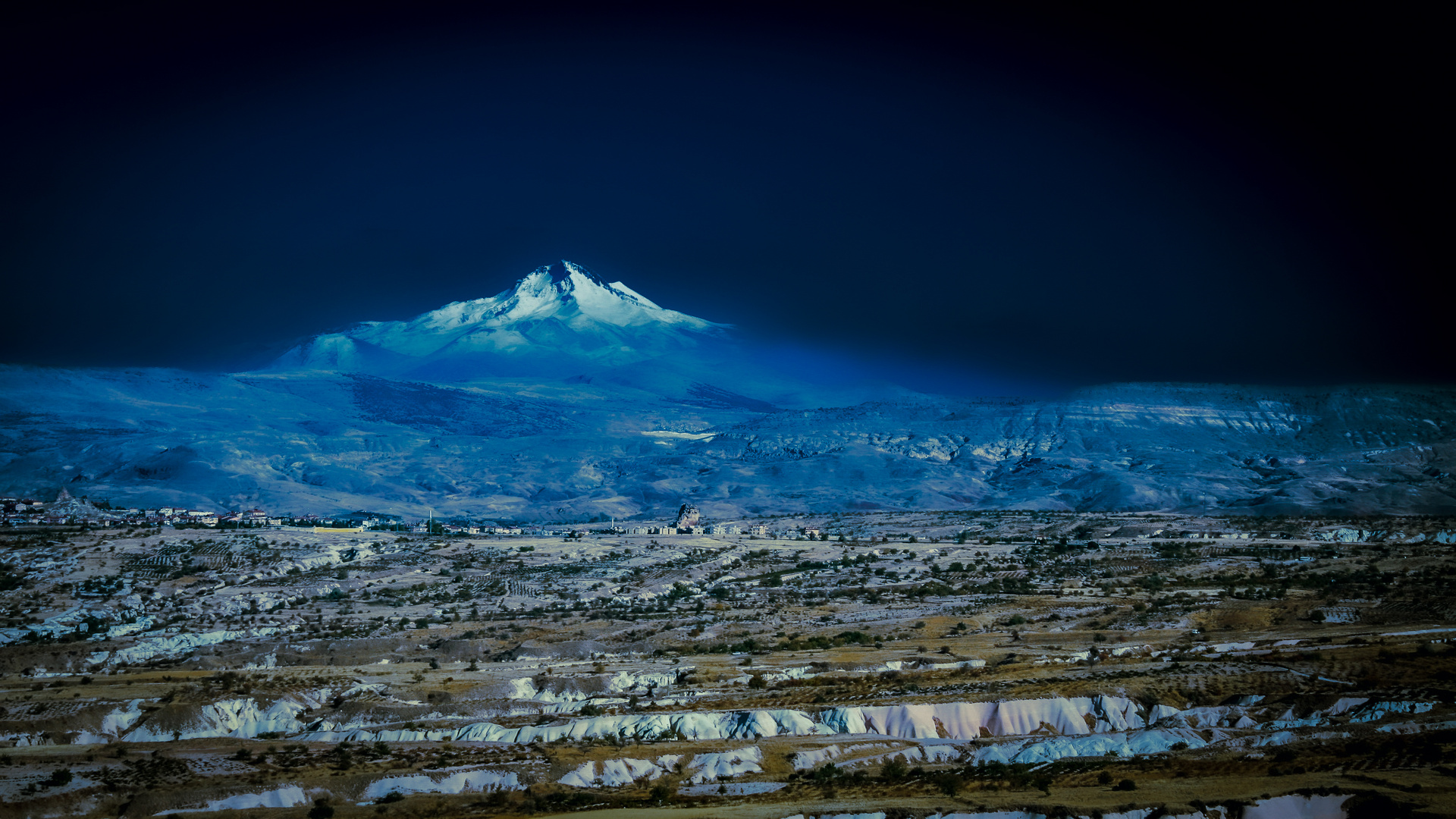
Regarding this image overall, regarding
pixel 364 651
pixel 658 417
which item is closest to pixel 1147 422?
pixel 658 417

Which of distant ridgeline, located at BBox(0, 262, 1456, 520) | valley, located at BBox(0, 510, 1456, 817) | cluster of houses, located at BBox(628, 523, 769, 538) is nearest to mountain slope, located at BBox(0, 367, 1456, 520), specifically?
distant ridgeline, located at BBox(0, 262, 1456, 520)

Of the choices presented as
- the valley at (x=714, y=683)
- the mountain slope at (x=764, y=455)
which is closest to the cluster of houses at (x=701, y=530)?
the valley at (x=714, y=683)

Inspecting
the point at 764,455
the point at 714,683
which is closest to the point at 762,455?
the point at 764,455

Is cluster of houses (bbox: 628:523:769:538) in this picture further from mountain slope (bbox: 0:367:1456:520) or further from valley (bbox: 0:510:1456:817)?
mountain slope (bbox: 0:367:1456:520)

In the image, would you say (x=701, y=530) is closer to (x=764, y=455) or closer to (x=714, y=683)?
(x=714, y=683)

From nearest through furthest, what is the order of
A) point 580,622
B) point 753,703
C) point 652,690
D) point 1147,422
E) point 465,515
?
point 753,703
point 652,690
point 580,622
point 465,515
point 1147,422

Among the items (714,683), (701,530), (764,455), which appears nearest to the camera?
(714,683)

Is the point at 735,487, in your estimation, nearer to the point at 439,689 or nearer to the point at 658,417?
the point at 658,417

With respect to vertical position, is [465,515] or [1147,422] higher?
[1147,422]
